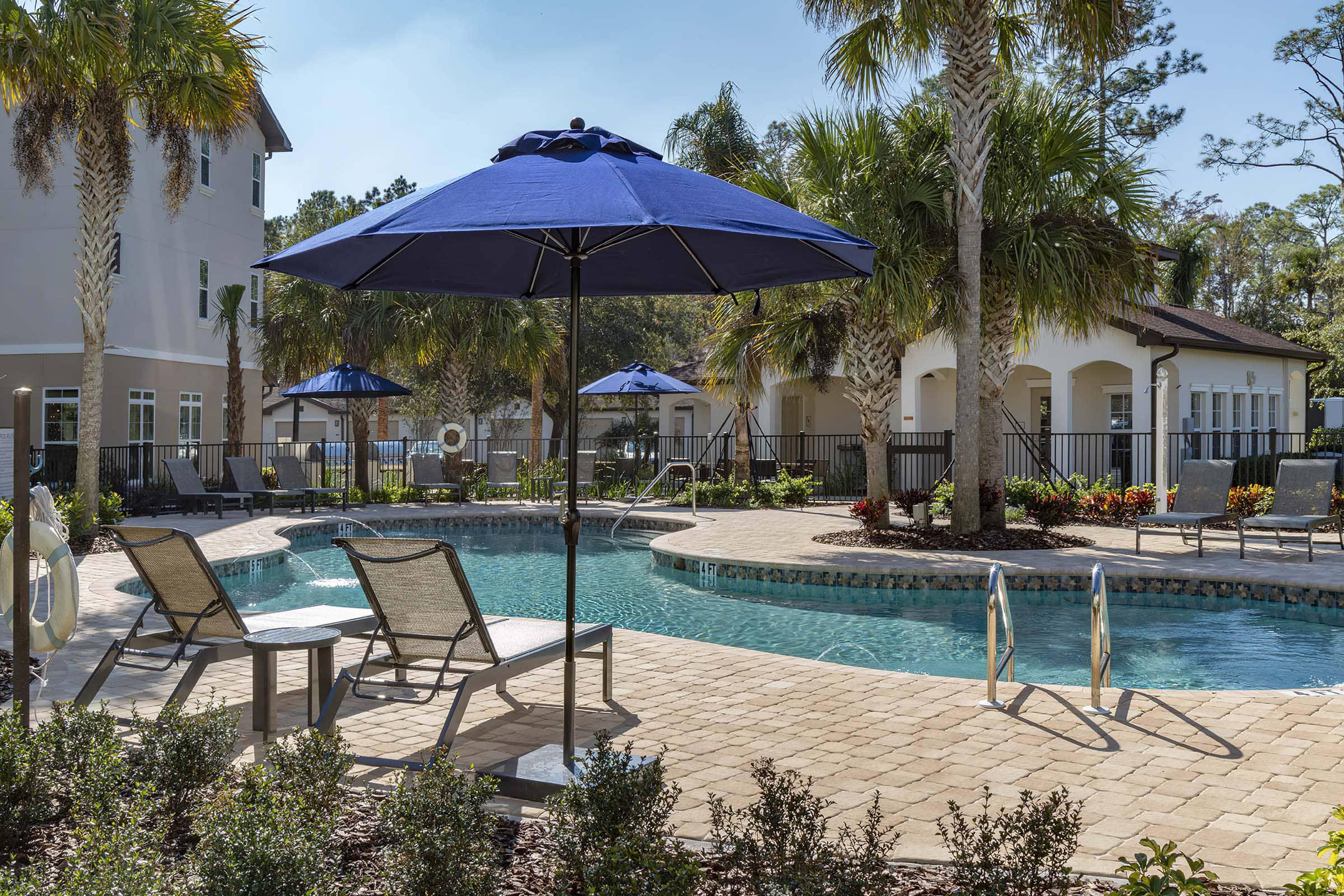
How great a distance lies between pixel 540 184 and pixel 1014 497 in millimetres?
12707

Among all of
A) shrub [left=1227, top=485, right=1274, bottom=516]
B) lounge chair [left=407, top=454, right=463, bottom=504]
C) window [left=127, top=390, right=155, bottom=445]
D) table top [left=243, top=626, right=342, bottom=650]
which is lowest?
table top [left=243, top=626, right=342, bottom=650]

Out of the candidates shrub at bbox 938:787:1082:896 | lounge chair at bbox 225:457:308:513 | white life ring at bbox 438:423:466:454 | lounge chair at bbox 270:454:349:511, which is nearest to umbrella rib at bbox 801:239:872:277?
shrub at bbox 938:787:1082:896

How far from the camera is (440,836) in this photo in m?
2.76

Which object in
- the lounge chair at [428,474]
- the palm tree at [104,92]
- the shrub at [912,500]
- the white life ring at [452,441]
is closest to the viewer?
the palm tree at [104,92]

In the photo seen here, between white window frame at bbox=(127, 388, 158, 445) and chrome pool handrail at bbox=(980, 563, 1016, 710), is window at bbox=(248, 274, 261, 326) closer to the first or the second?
white window frame at bbox=(127, 388, 158, 445)

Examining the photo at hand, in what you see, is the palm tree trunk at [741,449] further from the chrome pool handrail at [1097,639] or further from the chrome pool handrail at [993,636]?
the chrome pool handrail at [1097,639]

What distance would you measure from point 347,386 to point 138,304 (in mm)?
6819

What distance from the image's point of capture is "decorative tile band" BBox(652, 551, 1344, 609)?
958cm

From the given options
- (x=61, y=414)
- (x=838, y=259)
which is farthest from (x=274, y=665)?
(x=61, y=414)

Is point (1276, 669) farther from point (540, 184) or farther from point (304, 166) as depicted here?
point (304, 166)

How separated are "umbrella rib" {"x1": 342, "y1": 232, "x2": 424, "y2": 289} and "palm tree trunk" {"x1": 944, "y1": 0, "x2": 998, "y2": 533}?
853 centimetres

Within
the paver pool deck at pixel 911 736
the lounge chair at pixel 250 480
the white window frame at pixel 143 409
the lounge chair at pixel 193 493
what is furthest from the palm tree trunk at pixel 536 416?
the paver pool deck at pixel 911 736

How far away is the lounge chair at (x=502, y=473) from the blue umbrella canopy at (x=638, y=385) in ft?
7.03

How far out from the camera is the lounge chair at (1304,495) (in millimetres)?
11695
